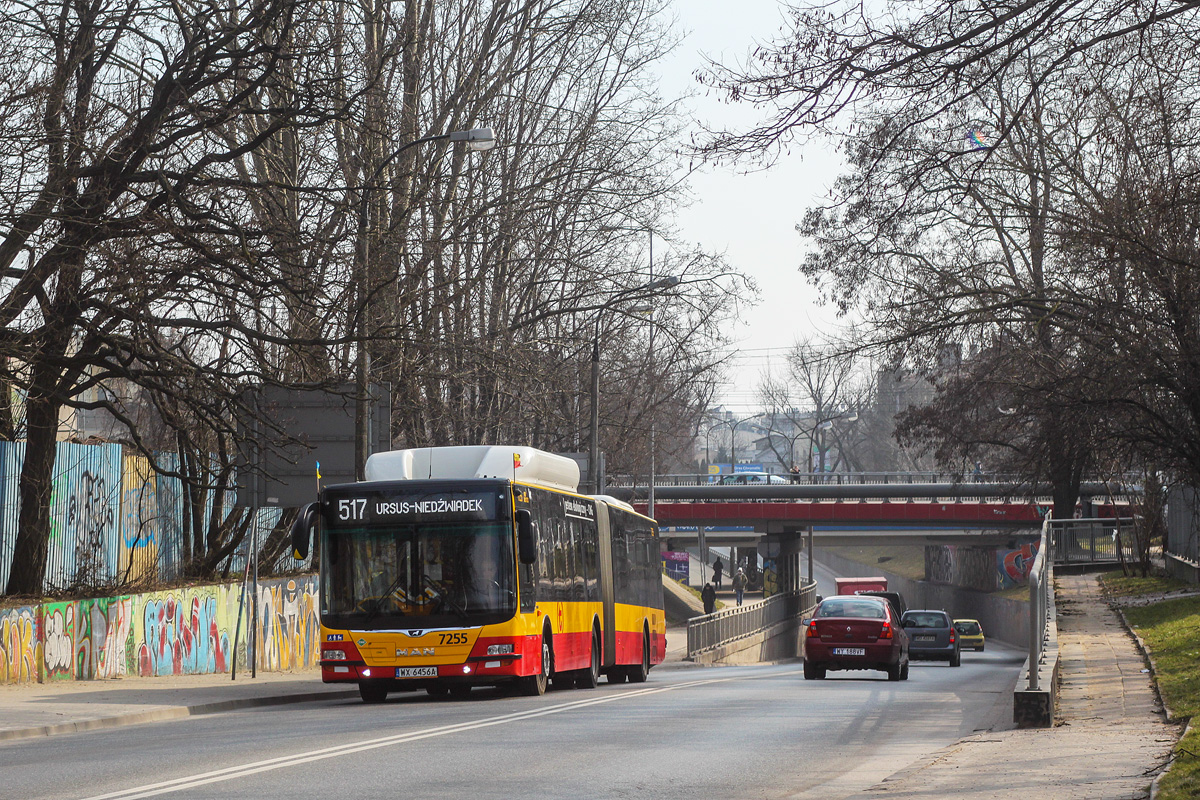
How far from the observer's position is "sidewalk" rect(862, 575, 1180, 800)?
9547 mm

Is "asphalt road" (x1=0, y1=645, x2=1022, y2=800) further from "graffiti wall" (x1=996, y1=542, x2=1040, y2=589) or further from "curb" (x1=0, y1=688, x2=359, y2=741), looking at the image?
"graffiti wall" (x1=996, y1=542, x2=1040, y2=589)

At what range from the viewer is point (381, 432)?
2478 cm

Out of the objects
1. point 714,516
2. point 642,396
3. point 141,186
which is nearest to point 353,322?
point 141,186

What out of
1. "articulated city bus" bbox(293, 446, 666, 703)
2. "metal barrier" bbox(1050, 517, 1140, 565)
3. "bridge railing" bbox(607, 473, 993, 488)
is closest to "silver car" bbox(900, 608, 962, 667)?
"metal barrier" bbox(1050, 517, 1140, 565)

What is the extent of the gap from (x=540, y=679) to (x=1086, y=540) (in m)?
32.3

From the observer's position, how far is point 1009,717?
53.5 feet

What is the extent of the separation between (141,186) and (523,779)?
12.8m

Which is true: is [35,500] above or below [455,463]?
below

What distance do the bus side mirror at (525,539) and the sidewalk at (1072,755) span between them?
6.18m

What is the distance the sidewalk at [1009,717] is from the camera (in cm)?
983

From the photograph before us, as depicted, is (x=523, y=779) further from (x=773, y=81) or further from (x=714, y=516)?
(x=714, y=516)

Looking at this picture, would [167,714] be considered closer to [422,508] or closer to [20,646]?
[20,646]

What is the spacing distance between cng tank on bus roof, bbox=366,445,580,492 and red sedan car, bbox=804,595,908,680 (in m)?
8.35

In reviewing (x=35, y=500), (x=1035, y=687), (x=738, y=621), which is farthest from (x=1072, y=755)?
(x=738, y=621)
